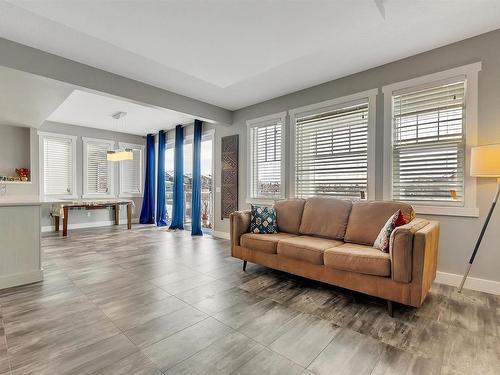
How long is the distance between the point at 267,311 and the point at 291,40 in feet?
8.92

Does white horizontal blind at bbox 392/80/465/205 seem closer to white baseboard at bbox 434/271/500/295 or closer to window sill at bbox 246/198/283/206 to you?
white baseboard at bbox 434/271/500/295

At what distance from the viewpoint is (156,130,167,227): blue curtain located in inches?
287

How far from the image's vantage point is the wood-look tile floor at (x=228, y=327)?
1622 mm

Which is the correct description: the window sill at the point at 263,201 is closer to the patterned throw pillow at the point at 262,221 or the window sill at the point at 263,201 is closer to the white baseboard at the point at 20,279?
the patterned throw pillow at the point at 262,221

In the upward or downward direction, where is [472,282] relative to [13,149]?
downward

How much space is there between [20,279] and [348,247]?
3.67m

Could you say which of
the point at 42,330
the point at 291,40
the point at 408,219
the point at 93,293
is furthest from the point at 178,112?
the point at 408,219

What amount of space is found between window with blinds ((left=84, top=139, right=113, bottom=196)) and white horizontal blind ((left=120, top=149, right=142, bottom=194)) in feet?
1.20

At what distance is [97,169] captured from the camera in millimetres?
7207

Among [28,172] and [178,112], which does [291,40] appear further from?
[28,172]

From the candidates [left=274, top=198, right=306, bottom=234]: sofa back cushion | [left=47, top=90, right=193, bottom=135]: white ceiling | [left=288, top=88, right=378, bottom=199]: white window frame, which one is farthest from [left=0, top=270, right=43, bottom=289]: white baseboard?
[left=288, top=88, right=378, bottom=199]: white window frame

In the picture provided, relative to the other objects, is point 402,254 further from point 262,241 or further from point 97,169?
point 97,169

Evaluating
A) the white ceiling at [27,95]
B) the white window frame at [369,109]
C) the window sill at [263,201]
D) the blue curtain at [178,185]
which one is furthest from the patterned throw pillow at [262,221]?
the blue curtain at [178,185]

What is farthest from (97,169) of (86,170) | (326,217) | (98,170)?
(326,217)
